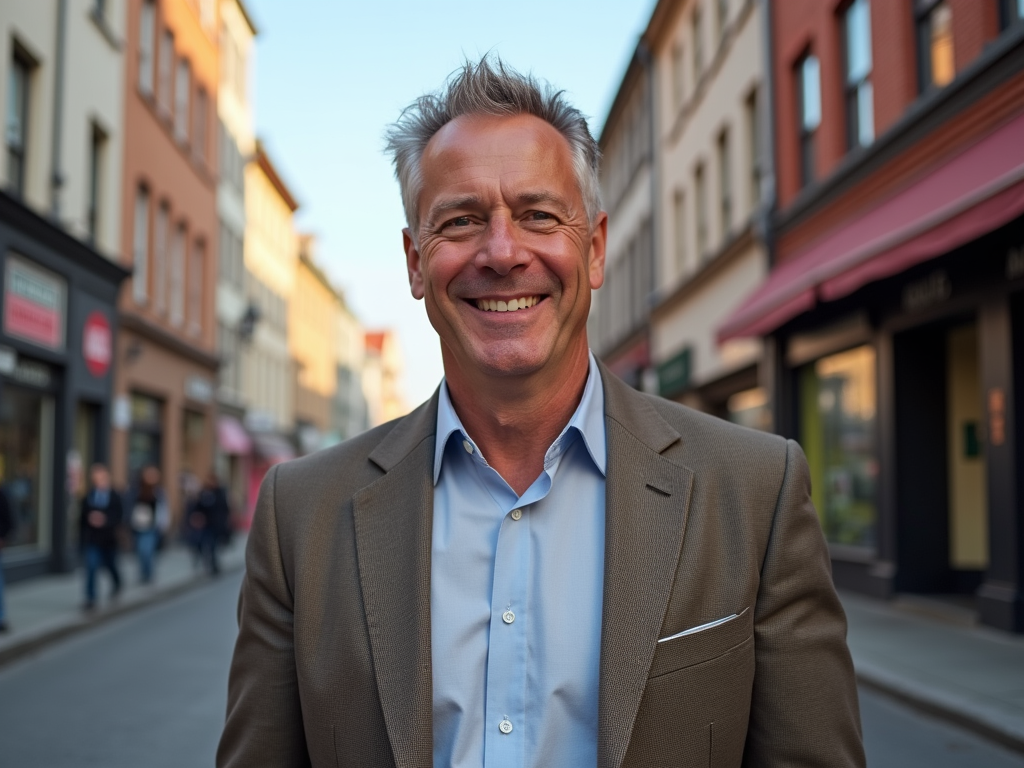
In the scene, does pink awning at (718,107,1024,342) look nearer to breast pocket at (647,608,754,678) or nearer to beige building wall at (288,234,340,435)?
breast pocket at (647,608,754,678)

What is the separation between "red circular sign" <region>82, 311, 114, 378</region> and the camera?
19375mm

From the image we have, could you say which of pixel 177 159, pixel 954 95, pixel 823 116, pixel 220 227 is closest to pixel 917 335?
pixel 954 95

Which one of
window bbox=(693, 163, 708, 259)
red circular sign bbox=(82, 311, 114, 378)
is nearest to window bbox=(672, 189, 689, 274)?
window bbox=(693, 163, 708, 259)

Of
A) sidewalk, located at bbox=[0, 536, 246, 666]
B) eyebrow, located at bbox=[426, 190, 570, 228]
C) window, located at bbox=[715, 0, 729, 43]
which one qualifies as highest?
window, located at bbox=[715, 0, 729, 43]

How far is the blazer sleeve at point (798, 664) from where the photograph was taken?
1971mm

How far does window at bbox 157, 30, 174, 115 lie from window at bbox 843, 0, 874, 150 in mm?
16277

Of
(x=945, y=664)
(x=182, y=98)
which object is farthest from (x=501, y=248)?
(x=182, y=98)

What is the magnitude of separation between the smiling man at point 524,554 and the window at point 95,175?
19.8m

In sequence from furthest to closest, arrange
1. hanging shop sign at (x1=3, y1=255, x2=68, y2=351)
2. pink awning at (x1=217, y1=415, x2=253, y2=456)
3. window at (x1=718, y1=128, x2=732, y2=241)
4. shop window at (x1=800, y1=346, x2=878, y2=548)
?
pink awning at (x1=217, y1=415, x2=253, y2=456) → window at (x1=718, y1=128, x2=732, y2=241) → hanging shop sign at (x1=3, y1=255, x2=68, y2=351) → shop window at (x1=800, y1=346, x2=878, y2=548)

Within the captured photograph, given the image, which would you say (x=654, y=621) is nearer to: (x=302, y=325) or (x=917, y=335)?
(x=917, y=335)

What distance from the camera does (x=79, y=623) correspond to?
12.5 meters

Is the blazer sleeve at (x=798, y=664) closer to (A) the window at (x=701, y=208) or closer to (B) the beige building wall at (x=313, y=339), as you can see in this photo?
(A) the window at (x=701, y=208)

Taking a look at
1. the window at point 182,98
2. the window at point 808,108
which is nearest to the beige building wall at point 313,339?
the window at point 182,98

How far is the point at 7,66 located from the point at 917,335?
1278 cm
